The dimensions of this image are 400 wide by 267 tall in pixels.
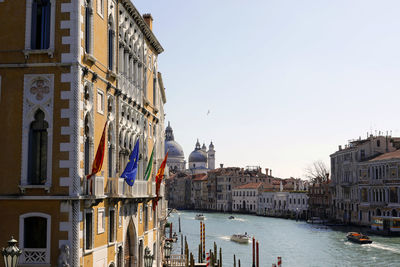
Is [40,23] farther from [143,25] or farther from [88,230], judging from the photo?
[143,25]

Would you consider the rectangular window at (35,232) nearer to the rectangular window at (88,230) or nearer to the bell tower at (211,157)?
the rectangular window at (88,230)

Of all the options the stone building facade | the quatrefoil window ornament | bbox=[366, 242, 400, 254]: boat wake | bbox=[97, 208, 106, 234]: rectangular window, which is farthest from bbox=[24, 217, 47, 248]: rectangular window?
the stone building facade

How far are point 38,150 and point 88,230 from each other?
2.14 metres

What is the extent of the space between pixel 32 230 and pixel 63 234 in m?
0.72

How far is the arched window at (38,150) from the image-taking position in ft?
38.5

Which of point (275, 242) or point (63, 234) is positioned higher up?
point (63, 234)

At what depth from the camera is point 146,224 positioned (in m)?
19.0

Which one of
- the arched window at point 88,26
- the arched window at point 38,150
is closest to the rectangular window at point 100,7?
the arched window at point 88,26

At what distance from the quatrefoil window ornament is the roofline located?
4732 millimetres

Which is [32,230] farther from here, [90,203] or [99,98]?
[99,98]

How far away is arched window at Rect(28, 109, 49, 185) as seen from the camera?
11734 millimetres

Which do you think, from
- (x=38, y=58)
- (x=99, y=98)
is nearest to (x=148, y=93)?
(x=99, y=98)

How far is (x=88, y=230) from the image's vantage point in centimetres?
1235

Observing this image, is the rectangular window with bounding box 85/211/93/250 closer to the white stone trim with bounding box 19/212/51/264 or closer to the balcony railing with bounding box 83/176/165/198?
the balcony railing with bounding box 83/176/165/198
